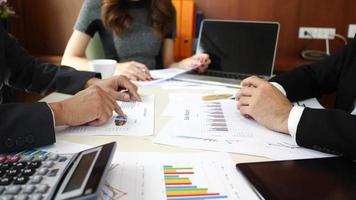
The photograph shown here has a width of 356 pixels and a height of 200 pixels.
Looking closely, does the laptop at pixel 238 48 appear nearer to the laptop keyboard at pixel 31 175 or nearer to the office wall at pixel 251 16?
the office wall at pixel 251 16

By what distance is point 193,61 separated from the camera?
1.50m

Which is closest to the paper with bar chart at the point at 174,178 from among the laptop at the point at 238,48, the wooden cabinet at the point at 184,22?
the laptop at the point at 238,48

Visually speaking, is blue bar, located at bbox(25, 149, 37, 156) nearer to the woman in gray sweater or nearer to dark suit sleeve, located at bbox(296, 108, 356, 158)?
dark suit sleeve, located at bbox(296, 108, 356, 158)

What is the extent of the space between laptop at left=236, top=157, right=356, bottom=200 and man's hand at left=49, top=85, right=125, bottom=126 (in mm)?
365

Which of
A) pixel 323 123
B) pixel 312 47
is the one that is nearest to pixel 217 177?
pixel 323 123

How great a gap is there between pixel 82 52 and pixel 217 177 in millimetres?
1268

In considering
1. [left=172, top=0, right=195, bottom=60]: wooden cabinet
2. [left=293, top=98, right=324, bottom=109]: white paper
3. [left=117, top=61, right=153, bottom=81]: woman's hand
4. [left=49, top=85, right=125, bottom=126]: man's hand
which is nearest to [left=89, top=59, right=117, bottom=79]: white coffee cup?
[left=117, top=61, right=153, bottom=81]: woman's hand

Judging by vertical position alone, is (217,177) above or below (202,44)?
below

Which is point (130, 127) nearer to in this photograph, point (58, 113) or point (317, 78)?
point (58, 113)

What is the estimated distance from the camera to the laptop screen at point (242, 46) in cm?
150

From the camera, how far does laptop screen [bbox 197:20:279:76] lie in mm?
1499

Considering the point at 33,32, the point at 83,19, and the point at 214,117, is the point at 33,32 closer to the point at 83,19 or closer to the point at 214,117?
the point at 83,19

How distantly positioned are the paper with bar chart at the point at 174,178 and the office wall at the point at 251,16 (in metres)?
1.67

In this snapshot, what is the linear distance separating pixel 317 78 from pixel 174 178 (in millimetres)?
786
